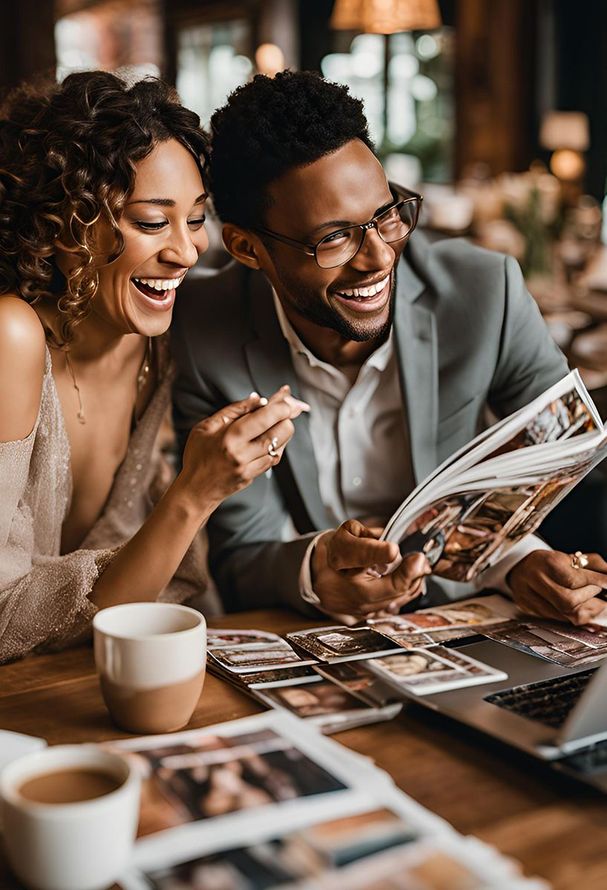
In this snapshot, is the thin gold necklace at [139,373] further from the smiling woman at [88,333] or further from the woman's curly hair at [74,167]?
the woman's curly hair at [74,167]

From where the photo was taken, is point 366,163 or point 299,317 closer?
point 366,163

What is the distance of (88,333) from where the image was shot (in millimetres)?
1678

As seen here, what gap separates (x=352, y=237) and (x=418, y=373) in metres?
0.28

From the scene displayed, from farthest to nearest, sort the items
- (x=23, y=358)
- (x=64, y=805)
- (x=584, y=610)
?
1. (x=23, y=358)
2. (x=584, y=610)
3. (x=64, y=805)

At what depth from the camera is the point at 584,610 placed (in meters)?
1.29

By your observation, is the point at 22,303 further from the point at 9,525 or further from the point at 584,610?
the point at 584,610

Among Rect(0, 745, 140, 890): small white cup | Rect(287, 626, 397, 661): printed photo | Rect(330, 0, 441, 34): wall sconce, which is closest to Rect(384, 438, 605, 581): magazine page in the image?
Rect(287, 626, 397, 661): printed photo

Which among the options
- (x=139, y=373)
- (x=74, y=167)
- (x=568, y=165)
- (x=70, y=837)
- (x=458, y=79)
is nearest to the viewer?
(x=70, y=837)

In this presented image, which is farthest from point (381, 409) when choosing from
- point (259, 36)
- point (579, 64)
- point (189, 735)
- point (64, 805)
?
point (259, 36)

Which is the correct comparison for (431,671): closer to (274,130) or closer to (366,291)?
(366,291)

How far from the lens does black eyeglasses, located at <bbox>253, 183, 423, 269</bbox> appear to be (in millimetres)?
1507

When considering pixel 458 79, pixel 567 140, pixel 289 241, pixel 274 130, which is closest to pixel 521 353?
pixel 289 241

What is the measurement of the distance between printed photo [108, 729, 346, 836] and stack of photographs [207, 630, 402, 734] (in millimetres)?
72

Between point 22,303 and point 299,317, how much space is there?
18.3 inches
